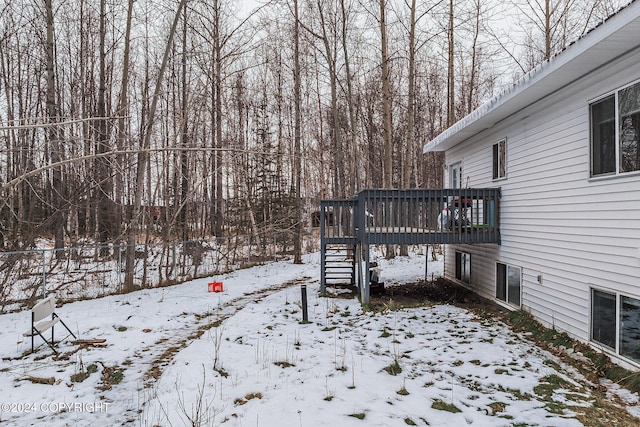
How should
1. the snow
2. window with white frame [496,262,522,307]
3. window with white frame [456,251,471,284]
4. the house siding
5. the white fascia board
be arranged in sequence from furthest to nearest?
window with white frame [456,251,471,284] → window with white frame [496,262,522,307] → the house siding → the white fascia board → the snow

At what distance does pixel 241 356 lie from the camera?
19.2 ft

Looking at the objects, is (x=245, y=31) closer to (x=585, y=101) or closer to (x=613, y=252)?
(x=585, y=101)

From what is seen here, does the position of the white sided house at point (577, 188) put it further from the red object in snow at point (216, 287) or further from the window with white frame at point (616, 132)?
the red object in snow at point (216, 287)

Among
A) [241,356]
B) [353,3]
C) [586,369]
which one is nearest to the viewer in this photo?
[586,369]

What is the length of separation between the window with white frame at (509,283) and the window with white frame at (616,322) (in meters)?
2.33

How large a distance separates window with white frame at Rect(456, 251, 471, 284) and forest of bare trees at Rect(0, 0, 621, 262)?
453 centimetres

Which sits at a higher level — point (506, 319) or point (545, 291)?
point (545, 291)

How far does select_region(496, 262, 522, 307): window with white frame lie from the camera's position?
8196 millimetres

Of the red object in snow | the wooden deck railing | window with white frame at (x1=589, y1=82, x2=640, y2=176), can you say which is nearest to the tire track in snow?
the red object in snow

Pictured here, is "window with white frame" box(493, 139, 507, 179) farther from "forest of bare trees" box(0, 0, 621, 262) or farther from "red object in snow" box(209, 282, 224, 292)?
"red object in snow" box(209, 282, 224, 292)

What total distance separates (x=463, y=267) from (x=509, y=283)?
10.8 feet

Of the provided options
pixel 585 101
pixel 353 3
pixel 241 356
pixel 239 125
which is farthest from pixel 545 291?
pixel 239 125

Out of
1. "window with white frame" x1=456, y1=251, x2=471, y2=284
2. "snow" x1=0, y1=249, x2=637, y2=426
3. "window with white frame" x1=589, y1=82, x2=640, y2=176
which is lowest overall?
"snow" x1=0, y1=249, x2=637, y2=426

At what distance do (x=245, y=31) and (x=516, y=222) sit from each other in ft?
40.9
